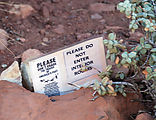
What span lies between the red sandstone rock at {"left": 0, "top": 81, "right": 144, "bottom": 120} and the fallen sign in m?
0.12

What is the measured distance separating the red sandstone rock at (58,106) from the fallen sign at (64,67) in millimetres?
121

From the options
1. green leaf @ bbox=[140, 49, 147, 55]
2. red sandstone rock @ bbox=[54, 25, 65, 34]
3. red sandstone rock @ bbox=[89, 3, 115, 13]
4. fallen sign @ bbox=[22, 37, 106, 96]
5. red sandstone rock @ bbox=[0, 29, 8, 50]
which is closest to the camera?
green leaf @ bbox=[140, 49, 147, 55]

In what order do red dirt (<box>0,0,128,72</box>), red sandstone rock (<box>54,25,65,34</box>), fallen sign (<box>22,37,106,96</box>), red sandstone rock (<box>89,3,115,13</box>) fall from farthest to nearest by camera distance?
red sandstone rock (<box>89,3,115,13</box>) → red sandstone rock (<box>54,25,65,34</box>) → red dirt (<box>0,0,128,72</box>) → fallen sign (<box>22,37,106,96</box>)

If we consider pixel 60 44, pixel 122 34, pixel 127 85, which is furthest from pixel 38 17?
pixel 127 85

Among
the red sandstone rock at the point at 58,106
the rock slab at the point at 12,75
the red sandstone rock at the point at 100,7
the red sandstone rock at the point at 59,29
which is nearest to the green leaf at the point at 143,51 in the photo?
the red sandstone rock at the point at 58,106

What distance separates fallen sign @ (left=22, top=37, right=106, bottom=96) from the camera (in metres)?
2.04

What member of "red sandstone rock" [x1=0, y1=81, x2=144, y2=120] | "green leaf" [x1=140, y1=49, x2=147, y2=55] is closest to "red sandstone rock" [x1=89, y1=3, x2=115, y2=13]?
"red sandstone rock" [x1=0, y1=81, x2=144, y2=120]

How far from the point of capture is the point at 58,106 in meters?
1.88

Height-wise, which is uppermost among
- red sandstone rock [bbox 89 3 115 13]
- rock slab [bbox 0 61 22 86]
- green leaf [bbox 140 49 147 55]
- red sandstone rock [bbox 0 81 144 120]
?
red sandstone rock [bbox 89 3 115 13]

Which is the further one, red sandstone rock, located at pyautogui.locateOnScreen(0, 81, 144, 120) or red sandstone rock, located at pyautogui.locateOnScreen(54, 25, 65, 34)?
red sandstone rock, located at pyautogui.locateOnScreen(54, 25, 65, 34)

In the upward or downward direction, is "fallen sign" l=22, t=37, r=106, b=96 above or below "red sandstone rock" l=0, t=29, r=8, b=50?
below

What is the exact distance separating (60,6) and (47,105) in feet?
5.85

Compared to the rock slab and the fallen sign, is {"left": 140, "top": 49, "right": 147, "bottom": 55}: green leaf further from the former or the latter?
the rock slab

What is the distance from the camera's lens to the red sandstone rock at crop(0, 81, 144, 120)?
1808 millimetres
